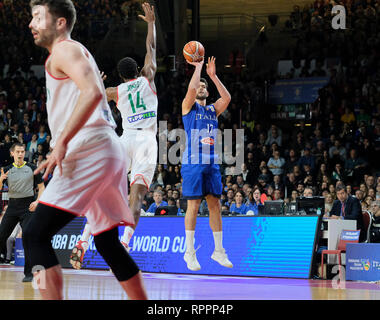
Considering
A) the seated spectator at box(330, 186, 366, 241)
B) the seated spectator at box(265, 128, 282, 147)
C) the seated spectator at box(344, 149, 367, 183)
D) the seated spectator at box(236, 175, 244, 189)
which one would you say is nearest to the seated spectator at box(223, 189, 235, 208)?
the seated spectator at box(236, 175, 244, 189)

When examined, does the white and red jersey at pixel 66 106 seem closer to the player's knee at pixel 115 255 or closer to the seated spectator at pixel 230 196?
the player's knee at pixel 115 255

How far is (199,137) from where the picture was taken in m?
8.43

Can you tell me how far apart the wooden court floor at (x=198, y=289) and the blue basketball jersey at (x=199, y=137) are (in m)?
1.75

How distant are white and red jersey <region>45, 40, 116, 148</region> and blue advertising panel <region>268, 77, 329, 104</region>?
677 inches

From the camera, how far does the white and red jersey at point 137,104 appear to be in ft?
26.6

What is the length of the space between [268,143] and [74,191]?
1585 centimetres

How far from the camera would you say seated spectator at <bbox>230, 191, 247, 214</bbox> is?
14.6 meters

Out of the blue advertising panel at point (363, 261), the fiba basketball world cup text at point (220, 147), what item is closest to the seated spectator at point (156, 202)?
the fiba basketball world cup text at point (220, 147)

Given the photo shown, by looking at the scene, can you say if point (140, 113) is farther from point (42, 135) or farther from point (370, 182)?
point (42, 135)

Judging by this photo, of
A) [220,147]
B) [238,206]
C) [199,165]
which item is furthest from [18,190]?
[220,147]

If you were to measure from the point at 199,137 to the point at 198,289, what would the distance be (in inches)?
81.2

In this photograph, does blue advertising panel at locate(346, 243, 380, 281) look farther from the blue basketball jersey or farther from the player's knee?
the player's knee
